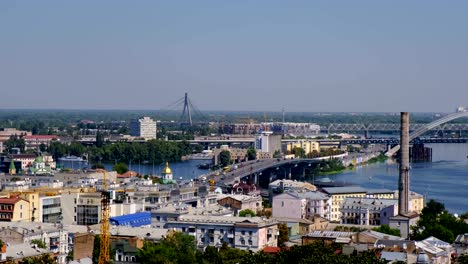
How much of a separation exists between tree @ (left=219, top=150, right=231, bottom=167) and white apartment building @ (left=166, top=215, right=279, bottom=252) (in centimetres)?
2735

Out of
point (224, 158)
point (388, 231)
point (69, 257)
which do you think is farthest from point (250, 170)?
point (69, 257)

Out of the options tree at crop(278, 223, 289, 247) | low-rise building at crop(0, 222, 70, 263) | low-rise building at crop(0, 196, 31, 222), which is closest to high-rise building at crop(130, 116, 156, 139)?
low-rise building at crop(0, 196, 31, 222)

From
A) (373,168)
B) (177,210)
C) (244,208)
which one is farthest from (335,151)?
(177,210)

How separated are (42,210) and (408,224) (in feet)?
21.4

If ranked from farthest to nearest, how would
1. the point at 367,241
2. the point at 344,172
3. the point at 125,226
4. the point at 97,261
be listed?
the point at 344,172, the point at 125,226, the point at 367,241, the point at 97,261

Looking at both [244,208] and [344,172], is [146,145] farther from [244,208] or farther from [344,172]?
[244,208]

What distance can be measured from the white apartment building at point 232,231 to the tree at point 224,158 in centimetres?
2735

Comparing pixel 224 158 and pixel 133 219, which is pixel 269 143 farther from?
pixel 133 219

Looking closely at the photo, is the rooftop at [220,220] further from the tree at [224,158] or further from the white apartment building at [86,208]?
the tree at [224,158]

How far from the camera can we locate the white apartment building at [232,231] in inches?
627

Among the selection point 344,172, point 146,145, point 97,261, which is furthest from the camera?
point 146,145

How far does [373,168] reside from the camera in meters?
42.9

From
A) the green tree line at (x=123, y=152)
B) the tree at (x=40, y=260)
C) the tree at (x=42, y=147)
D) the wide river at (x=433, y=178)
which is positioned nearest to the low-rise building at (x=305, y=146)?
the wide river at (x=433, y=178)

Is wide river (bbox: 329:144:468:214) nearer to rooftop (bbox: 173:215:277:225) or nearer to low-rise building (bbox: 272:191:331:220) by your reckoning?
low-rise building (bbox: 272:191:331:220)
